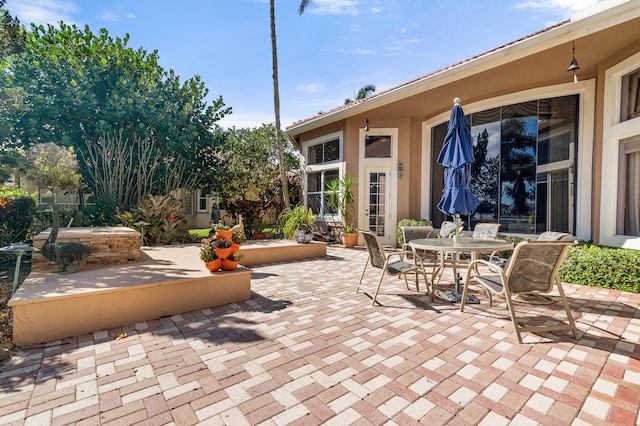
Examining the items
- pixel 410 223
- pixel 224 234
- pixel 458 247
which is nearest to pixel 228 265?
pixel 224 234

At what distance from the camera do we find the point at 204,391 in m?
2.10

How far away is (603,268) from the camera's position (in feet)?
15.8

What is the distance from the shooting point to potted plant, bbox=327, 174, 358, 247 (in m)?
9.22

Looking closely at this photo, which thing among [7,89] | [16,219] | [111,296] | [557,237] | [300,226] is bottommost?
[111,296]

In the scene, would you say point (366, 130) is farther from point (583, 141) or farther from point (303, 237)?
point (583, 141)

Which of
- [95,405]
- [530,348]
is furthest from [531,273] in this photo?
[95,405]

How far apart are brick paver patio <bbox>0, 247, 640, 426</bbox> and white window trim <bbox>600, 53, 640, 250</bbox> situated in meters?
2.45

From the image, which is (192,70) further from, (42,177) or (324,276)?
(324,276)

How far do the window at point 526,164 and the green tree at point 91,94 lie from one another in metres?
8.38

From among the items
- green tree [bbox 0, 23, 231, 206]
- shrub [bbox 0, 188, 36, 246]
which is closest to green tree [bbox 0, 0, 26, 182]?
green tree [bbox 0, 23, 231, 206]

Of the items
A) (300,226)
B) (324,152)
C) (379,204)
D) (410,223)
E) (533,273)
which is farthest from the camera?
(324,152)

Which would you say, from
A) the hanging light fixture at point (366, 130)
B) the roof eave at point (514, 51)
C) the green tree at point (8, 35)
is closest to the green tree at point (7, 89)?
the green tree at point (8, 35)

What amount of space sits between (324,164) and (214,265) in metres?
6.86

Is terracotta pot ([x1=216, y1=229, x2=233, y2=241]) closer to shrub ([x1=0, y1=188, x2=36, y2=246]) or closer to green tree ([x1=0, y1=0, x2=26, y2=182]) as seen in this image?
shrub ([x1=0, y1=188, x2=36, y2=246])
